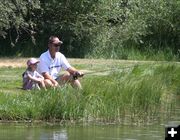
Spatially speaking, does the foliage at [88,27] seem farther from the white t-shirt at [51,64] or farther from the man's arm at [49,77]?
the man's arm at [49,77]

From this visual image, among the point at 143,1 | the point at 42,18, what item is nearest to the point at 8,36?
the point at 42,18

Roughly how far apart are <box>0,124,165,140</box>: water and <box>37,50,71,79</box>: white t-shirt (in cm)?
304

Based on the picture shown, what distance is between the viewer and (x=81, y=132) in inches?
428

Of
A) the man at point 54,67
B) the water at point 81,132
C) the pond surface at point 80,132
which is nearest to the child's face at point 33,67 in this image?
the man at point 54,67

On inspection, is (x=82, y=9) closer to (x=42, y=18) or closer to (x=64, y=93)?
(x=42, y=18)

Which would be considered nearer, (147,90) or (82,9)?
(147,90)

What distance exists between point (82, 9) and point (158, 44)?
5115 mm

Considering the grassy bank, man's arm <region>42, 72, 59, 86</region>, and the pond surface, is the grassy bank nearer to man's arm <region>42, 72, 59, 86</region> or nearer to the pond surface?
the pond surface

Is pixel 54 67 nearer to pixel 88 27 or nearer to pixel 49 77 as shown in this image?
pixel 49 77

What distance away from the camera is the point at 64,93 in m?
12.1

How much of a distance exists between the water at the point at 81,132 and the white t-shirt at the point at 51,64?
304 cm

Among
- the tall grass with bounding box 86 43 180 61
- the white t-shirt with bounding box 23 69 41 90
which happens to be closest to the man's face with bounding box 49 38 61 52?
the white t-shirt with bounding box 23 69 41 90

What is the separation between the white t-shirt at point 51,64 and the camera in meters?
14.3

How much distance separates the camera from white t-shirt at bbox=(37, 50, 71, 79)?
14305 mm
